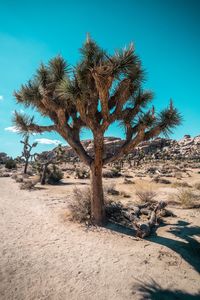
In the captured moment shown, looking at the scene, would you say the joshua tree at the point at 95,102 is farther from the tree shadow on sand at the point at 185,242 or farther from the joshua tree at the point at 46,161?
the joshua tree at the point at 46,161

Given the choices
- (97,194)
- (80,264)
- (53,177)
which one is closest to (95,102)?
(97,194)

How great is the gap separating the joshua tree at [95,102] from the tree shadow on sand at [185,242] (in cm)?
202

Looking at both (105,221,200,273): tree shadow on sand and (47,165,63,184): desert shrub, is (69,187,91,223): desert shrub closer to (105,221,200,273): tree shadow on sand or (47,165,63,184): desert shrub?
(105,221,200,273): tree shadow on sand

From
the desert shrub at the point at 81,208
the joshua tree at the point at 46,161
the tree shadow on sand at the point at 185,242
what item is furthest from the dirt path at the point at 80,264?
the joshua tree at the point at 46,161

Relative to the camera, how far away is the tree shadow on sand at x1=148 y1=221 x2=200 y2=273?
4438mm

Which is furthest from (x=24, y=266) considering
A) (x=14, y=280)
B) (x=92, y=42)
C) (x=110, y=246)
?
(x=92, y=42)

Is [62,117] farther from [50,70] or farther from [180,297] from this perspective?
[180,297]

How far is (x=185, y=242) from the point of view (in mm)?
5164

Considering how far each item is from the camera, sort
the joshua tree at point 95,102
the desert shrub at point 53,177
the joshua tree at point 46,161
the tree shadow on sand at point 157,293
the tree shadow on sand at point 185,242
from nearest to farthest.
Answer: the tree shadow on sand at point 157,293 → the tree shadow on sand at point 185,242 → the joshua tree at point 95,102 → the joshua tree at point 46,161 → the desert shrub at point 53,177

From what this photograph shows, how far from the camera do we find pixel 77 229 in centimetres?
599

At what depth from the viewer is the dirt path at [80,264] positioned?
3373 mm

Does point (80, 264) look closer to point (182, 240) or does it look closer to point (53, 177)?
point (182, 240)

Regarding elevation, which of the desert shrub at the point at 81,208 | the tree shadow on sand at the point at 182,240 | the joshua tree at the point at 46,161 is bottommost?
the tree shadow on sand at the point at 182,240

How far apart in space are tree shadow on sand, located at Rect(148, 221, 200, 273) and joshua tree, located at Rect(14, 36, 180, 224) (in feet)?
6.63
